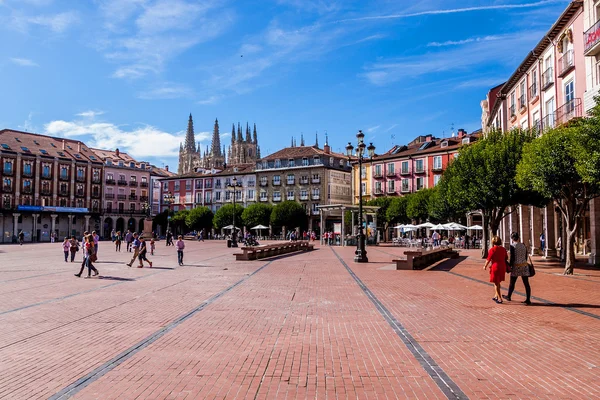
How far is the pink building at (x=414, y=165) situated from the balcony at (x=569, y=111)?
123ft

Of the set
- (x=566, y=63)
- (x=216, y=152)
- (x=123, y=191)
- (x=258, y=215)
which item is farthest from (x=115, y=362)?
(x=216, y=152)

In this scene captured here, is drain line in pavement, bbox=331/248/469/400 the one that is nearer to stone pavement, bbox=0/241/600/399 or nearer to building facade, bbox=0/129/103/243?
stone pavement, bbox=0/241/600/399

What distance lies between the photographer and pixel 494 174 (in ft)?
75.4

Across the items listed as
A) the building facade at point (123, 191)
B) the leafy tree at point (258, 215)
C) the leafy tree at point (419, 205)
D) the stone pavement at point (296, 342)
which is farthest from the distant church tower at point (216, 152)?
the stone pavement at point (296, 342)

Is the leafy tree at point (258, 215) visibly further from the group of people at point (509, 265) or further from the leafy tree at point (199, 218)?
the group of people at point (509, 265)

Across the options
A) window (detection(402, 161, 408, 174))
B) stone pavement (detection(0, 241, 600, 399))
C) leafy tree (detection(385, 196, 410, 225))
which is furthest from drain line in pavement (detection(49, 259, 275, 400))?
window (detection(402, 161, 408, 174))

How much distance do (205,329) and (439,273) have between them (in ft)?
40.0

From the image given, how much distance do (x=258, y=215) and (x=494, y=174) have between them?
51.7m

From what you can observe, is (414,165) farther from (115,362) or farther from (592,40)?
(115,362)

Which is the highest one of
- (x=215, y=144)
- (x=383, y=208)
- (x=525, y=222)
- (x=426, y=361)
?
(x=215, y=144)

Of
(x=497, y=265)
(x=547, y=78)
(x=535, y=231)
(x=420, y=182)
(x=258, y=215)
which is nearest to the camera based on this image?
(x=497, y=265)

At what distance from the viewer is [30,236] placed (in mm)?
71000

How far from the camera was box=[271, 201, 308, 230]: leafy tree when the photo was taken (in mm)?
70375

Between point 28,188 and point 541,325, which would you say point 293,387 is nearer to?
point 541,325
